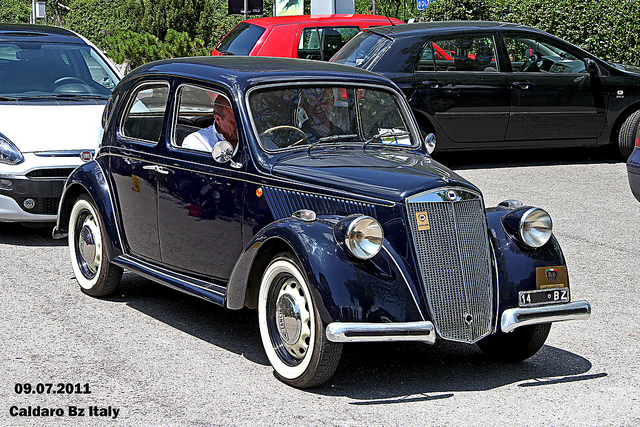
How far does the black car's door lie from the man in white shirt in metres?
6.40

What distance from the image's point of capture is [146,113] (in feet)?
21.2

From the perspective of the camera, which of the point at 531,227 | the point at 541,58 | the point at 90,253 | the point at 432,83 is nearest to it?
the point at 531,227

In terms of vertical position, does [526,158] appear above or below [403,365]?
below

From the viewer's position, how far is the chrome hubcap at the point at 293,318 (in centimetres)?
481

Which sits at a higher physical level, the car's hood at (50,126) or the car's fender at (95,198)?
the car's hood at (50,126)

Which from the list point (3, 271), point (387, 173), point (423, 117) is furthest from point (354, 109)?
point (423, 117)

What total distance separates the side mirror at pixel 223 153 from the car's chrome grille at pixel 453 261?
126 cm

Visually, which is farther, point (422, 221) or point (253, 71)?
point (253, 71)

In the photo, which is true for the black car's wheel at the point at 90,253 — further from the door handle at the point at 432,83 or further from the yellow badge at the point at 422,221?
the door handle at the point at 432,83

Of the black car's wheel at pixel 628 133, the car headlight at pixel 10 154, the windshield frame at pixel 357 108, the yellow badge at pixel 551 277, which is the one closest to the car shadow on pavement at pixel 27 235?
the car headlight at pixel 10 154

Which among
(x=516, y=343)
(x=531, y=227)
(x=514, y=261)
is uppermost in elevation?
(x=531, y=227)

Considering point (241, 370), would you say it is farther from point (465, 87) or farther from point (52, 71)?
point (465, 87)

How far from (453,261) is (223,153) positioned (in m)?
1.57

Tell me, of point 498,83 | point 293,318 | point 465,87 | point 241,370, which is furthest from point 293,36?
point 293,318
